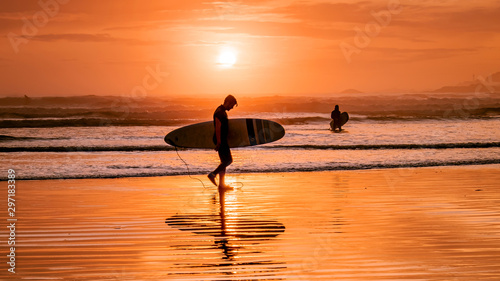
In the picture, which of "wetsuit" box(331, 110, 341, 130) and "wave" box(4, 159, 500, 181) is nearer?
"wave" box(4, 159, 500, 181)

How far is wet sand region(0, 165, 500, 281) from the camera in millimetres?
6738

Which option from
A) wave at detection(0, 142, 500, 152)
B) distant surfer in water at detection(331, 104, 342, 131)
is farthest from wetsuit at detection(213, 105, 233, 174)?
distant surfer in water at detection(331, 104, 342, 131)

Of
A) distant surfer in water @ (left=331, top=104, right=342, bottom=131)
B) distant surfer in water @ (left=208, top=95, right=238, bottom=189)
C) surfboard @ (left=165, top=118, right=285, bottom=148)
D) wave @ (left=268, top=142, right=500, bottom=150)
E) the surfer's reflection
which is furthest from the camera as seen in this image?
distant surfer in water @ (left=331, top=104, right=342, bottom=131)

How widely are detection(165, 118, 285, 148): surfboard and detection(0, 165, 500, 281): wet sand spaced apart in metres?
2.13

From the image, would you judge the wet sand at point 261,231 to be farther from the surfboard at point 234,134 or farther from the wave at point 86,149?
the wave at point 86,149

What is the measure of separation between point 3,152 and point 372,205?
17938 mm

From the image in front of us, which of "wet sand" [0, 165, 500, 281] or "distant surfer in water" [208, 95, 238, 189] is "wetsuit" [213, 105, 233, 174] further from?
"wet sand" [0, 165, 500, 281]

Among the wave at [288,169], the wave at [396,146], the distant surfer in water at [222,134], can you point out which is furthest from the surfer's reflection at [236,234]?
Result: the wave at [396,146]

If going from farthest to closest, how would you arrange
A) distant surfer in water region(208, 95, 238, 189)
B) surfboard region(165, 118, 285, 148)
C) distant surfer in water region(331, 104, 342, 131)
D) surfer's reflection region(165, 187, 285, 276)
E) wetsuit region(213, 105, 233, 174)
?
distant surfer in water region(331, 104, 342, 131), surfboard region(165, 118, 285, 148), wetsuit region(213, 105, 233, 174), distant surfer in water region(208, 95, 238, 189), surfer's reflection region(165, 187, 285, 276)

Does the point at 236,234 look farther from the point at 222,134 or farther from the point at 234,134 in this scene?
the point at 234,134

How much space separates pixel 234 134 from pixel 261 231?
26.0ft

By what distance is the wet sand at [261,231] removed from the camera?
265 inches

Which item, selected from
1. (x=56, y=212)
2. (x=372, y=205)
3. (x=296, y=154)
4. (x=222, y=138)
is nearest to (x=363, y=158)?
(x=296, y=154)

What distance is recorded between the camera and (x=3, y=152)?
24.5 metres
